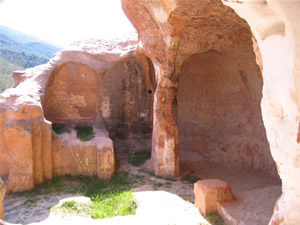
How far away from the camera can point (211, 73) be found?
10.2 metres

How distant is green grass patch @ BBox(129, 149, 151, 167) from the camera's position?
9.98 meters

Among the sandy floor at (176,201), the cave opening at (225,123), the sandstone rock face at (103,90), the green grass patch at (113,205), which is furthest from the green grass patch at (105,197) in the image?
the sandstone rock face at (103,90)

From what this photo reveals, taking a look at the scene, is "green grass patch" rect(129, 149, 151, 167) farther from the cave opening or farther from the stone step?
the stone step

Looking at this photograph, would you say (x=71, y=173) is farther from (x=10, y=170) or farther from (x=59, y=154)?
(x=10, y=170)

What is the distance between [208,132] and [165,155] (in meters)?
2.84

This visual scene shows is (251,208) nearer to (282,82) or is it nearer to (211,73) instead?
(282,82)

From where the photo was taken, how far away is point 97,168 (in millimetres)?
8547

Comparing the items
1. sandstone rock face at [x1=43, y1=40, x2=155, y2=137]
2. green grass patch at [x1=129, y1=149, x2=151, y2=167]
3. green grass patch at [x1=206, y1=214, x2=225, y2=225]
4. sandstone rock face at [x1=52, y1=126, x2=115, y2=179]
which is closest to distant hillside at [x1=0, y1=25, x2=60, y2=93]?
sandstone rock face at [x1=43, y1=40, x2=155, y2=137]

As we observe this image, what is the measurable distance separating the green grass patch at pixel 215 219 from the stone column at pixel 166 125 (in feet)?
10.6

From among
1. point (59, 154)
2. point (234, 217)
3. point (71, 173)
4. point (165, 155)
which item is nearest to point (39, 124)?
point (59, 154)

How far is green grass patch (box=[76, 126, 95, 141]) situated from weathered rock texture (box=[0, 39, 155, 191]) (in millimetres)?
293

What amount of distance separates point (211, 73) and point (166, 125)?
10.1 feet

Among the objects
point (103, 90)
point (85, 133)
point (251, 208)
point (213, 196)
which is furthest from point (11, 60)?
point (251, 208)

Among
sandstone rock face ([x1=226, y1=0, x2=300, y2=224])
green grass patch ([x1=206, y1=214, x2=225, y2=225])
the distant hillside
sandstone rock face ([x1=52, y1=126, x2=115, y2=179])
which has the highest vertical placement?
the distant hillside
